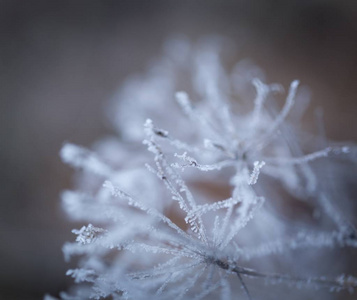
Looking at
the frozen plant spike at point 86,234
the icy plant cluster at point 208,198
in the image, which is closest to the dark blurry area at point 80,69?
the icy plant cluster at point 208,198

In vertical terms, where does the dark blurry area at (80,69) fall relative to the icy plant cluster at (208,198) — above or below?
above

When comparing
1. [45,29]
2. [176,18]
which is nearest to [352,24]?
[176,18]

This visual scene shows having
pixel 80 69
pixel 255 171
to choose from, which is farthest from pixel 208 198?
pixel 80 69

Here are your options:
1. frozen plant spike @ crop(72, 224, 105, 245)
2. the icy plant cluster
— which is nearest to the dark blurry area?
the icy plant cluster

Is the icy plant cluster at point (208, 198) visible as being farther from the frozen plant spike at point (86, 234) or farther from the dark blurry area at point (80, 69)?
the dark blurry area at point (80, 69)

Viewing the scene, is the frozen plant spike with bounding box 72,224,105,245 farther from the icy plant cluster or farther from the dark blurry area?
the dark blurry area
